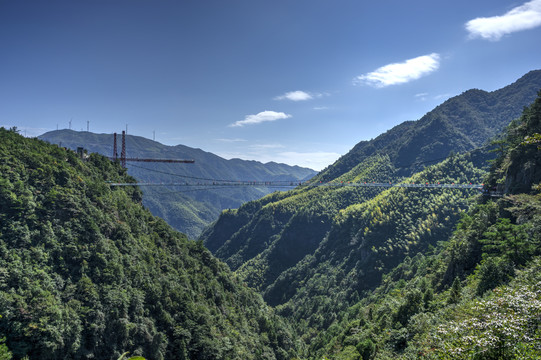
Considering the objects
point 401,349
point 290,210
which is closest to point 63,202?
point 401,349

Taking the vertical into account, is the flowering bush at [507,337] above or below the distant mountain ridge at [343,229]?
above

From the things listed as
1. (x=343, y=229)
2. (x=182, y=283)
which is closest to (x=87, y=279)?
(x=182, y=283)

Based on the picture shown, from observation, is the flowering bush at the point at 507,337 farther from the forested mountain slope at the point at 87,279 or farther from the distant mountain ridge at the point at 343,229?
the distant mountain ridge at the point at 343,229

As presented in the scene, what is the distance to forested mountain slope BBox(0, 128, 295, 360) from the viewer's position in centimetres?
2767

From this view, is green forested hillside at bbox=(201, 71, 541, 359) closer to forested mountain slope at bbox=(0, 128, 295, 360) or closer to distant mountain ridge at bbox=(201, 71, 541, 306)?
distant mountain ridge at bbox=(201, 71, 541, 306)

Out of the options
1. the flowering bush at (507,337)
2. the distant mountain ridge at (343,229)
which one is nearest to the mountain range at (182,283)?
the flowering bush at (507,337)

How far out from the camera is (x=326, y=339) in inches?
2547

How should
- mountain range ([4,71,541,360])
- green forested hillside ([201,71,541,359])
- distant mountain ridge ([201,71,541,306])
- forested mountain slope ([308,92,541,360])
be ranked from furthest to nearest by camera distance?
distant mountain ridge ([201,71,541,306]), green forested hillside ([201,71,541,359]), mountain range ([4,71,541,360]), forested mountain slope ([308,92,541,360])

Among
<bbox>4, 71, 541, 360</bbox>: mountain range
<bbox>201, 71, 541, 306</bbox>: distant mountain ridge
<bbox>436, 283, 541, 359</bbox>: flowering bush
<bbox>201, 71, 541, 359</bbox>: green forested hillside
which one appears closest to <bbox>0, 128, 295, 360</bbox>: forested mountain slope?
<bbox>4, 71, 541, 360</bbox>: mountain range

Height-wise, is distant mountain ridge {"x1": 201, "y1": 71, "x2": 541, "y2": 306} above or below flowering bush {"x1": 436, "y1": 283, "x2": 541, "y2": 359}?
below

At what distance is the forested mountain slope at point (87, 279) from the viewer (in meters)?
27.7

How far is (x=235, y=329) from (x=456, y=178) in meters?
98.8

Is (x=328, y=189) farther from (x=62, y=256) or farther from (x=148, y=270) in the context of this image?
(x=62, y=256)

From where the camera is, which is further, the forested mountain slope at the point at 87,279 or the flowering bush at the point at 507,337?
the forested mountain slope at the point at 87,279
